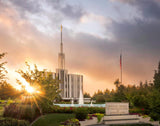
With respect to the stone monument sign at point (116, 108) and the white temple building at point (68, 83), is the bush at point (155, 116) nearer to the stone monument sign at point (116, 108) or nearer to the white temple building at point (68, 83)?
the stone monument sign at point (116, 108)

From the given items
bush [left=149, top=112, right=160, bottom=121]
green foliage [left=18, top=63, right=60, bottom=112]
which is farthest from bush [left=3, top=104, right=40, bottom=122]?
bush [left=149, top=112, right=160, bottom=121]

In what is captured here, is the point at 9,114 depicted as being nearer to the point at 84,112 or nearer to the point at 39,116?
the point at 39,116

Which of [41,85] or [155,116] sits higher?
[41,85]

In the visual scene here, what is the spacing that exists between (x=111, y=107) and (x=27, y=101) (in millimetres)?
8518

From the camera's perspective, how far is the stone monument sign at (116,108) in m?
19.8

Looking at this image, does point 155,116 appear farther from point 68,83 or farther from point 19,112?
point 68,83

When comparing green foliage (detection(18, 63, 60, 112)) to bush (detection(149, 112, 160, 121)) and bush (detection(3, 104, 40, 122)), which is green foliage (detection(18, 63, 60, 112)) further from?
bush (detection(149, 112, 160, 121))

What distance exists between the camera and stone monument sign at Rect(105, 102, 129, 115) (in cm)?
1975

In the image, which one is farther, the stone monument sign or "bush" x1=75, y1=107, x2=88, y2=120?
the stone monument sign

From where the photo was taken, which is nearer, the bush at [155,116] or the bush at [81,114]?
the bush at [81,114]

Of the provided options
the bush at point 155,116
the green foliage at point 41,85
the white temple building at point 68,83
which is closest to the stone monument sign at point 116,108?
the bush at point 155,116

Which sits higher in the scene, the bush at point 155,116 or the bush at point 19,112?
the bush at point 19,112

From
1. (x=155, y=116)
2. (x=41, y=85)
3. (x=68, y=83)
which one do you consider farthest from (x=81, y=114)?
(x=68, y=83)

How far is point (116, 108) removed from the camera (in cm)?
2016
